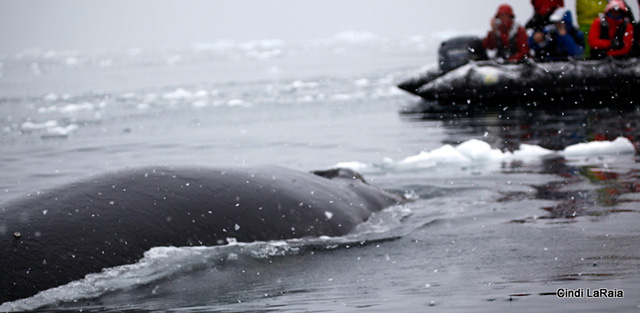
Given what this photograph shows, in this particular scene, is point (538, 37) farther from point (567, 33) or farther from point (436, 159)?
point (436, 159)

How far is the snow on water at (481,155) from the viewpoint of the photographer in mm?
9422

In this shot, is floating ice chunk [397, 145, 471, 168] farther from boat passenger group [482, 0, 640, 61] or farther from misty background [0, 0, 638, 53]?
misty background [0, 0, 638, 53]

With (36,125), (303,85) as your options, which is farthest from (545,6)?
(36,125)

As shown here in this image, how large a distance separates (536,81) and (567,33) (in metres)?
1.08

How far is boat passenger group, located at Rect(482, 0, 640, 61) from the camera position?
1625 cm

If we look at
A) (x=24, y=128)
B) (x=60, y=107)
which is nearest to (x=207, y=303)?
(x=24, y=128)

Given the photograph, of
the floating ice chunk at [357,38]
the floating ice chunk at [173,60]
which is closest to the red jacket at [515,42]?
the floating ice chunk at [173,60]

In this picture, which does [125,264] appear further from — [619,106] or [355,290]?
[619,106]

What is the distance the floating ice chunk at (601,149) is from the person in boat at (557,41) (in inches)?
282

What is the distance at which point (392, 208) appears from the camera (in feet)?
22.1

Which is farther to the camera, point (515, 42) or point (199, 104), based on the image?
point (199, 104)

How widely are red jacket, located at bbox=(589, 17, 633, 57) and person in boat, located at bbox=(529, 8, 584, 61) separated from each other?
0.48 meters

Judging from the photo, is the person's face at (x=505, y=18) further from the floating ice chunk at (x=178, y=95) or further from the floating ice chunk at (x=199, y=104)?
the floating ice chunk at (x=178, y=95)

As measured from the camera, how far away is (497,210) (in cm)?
684
